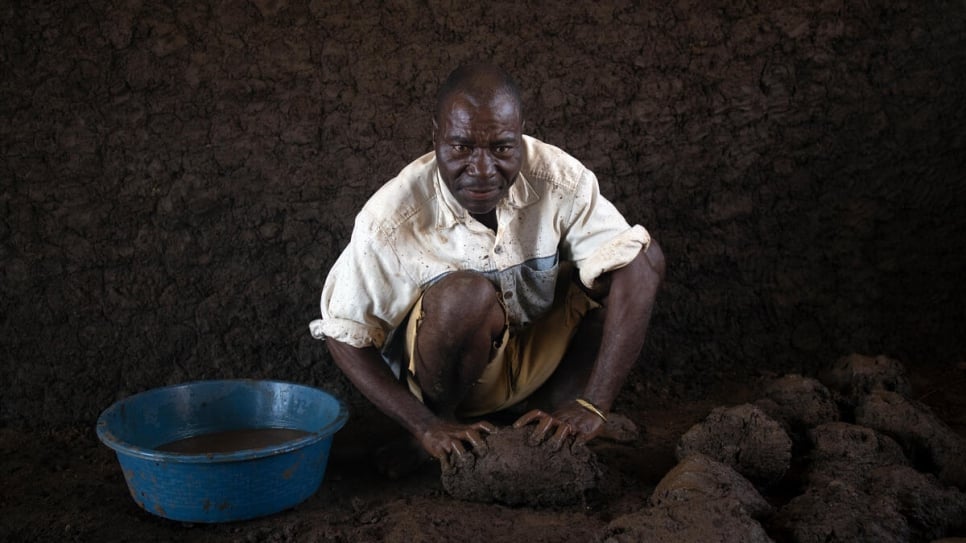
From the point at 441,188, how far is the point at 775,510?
3.67 ft

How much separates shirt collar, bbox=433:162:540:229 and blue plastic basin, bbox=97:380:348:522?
22.8 inches

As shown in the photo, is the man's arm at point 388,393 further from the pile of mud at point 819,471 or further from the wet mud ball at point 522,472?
the pile of mud at point 819,471

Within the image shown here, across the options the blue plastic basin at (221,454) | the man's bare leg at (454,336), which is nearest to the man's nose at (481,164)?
the man's bare leg at (454,336)

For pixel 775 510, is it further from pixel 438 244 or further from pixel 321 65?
pixel 321 65

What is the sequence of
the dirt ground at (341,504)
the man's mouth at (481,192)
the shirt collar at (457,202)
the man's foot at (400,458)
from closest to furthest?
the dirt ground at (341,504), the man's mouth at (481,192), the shirt collar at (457,202), the man's foot at (400,458)

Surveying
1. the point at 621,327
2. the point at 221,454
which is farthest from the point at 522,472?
the point at 221,454

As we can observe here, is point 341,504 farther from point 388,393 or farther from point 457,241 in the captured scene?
point 457,241

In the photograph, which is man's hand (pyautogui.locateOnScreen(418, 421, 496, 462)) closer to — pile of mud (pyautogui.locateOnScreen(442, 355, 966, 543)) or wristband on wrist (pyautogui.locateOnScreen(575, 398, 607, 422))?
pile of mud (pyautogui.locateOnScreen(442, 355, 966, 543))

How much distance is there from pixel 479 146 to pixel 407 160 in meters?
0.82

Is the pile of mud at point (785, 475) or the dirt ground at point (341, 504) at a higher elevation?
the pile of mud at point (785, 475)

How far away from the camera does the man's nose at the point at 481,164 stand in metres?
2.12

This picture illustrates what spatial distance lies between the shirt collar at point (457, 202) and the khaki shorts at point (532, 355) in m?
0.31

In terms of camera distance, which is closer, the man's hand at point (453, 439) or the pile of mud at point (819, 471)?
the pile of mud at point (819, 471)

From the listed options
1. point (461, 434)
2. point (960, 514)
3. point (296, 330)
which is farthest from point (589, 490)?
point (296, 330)
